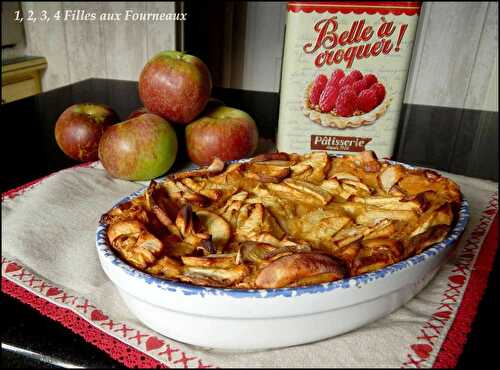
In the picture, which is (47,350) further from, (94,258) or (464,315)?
(464,315)

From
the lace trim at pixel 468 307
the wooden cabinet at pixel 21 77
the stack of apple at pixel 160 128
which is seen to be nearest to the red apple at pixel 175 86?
the stack of apple at pixel 160 128

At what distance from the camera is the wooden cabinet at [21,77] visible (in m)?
1.59

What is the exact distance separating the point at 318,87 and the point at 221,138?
196 millimetres

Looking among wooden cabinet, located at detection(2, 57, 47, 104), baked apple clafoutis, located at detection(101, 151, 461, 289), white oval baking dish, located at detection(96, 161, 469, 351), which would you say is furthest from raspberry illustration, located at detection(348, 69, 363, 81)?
wooden cabinet, located at detection(2, 57, 47, 104)

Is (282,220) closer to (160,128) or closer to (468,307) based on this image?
(468,307)

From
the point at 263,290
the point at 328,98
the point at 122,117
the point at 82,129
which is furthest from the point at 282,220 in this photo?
the point at 122,117

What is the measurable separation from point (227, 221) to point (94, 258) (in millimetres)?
191

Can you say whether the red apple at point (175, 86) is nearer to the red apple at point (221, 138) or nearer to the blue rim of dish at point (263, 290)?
the red apple at point (221, 138)

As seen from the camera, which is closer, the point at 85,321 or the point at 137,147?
the point at 85,321

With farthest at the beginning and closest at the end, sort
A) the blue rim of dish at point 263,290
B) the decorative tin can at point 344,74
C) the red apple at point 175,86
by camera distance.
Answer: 1. the red apple at point 175,86
2. the decorative tin can at point 344,74
3. the blue rim of dish at point 263,290

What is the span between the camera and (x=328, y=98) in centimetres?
81

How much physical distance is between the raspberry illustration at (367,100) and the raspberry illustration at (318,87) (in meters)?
0.06

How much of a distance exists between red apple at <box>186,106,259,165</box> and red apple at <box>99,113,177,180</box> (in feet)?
0.18

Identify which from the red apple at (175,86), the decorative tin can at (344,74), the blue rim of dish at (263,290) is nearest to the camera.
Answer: the blue rim of dish at (263,290)
